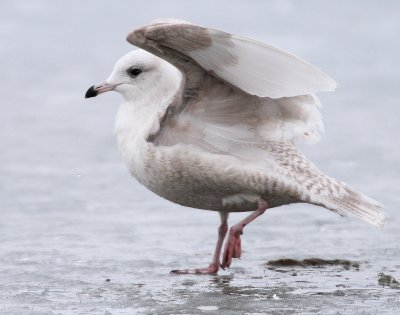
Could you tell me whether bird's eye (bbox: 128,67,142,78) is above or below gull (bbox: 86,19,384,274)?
above

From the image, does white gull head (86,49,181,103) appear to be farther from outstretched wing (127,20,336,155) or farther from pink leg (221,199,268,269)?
pink leg (221,199,268,269)

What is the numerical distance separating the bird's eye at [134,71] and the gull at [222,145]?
5 centimetres

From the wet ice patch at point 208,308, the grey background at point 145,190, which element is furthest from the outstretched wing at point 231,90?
the wet ice patch at point 208,308

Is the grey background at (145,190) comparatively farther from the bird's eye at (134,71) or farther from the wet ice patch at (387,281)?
the bird's eye at (134,71)

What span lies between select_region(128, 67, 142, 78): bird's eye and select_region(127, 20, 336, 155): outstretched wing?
440 millimetres

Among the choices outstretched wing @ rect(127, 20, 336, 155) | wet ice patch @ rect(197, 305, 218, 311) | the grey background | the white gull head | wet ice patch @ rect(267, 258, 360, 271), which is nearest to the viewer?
wet ice patch @ rect(197, 305, 218, 311)

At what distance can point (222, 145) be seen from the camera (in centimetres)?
796

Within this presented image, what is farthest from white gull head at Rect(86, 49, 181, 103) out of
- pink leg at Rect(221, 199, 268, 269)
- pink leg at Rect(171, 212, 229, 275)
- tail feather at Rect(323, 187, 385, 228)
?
tail feather at Rect(323, 187, 385, 228)

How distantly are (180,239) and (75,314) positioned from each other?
2544 millimetres

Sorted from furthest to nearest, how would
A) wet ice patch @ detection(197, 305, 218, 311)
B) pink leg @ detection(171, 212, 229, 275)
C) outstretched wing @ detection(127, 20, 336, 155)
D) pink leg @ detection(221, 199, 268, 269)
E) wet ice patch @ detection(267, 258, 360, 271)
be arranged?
wet ice patch @ detection(267, 258, 360, 271) → pink leg @ detection(171, 212, 229, 275) → pink leg @ detection(221, 199, 268, 269) → outstretched wing @ detection(127, 20, 336, 155) → wet ice patch @ detection(197, 305, 218, 311)

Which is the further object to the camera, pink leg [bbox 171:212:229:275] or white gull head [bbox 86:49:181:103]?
white gull head [bbox 86:49:181:103]

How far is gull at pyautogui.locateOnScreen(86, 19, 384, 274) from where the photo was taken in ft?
25.5

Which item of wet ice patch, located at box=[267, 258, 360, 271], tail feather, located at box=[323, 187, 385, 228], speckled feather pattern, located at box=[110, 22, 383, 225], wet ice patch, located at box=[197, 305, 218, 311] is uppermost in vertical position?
speckled feather pattern, located at box=[110, 22, 383, 225]

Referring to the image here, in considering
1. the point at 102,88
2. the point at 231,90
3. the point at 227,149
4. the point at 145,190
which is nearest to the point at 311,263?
the point at 227,149
